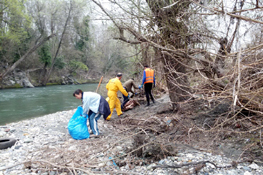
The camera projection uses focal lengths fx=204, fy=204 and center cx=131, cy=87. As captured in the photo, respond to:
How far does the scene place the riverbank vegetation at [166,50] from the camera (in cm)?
354

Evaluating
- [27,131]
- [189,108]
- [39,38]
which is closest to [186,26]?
[189,108]

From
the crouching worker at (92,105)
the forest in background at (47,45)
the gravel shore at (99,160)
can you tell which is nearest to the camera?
the gravel shore at (99,160)

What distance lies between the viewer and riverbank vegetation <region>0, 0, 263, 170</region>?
354 centimetres

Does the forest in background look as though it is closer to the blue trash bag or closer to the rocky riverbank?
the blue trash bag

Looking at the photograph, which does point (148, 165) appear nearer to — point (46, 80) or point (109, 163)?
point (109, 163)

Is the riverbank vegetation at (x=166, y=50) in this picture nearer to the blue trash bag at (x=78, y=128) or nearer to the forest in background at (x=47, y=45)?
the forest in background at (x=47, y=45)

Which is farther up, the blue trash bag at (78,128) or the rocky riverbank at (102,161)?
the blue trash bag at (78,128)

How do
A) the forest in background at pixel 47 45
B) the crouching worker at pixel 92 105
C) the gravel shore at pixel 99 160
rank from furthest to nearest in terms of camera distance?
the forest in background at pixel 47 45 → the crouching worker at pixel 92 105 → the gravel shore at pixel 99 160

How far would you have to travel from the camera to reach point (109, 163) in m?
3.67

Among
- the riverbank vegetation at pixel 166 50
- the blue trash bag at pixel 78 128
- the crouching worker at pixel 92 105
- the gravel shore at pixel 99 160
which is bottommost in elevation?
the gravel shore at pixel 99 160

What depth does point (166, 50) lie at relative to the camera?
4.99 meters

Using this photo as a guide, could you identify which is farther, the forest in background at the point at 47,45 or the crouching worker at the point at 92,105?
the forest in background at the point at 47,45

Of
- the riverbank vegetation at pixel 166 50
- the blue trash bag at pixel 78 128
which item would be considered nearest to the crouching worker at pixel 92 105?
the blue trash bag at pixel 78 128

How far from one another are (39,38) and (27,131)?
25694mm
